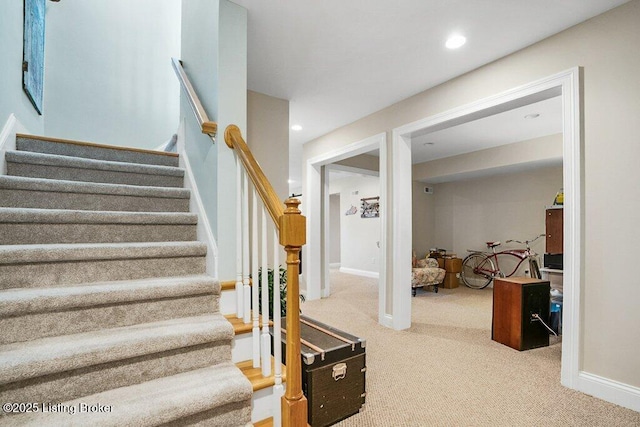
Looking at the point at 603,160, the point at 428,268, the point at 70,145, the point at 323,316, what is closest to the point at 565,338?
the point at 603,160

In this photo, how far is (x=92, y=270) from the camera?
Answer: 162cm

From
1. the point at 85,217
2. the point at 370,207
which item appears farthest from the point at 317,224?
the point at 85,217

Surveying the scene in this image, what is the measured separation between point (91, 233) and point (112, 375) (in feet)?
3.00

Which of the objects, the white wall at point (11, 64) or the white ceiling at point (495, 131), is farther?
the white ceiling at point (495, 131)

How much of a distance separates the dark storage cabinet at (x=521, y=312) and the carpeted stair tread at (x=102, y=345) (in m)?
2.57

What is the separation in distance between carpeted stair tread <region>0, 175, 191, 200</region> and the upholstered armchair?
3.91 m

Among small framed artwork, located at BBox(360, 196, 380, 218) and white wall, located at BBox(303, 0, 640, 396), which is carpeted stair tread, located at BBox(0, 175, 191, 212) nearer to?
white wall, located at BBox(303, 0, 640, 396)

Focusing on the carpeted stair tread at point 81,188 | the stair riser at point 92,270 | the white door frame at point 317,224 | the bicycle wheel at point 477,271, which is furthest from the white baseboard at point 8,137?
the bicycle wheel at point 477,271

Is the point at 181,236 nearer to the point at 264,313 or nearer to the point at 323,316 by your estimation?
the point at 264,313

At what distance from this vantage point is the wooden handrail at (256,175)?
1.33m

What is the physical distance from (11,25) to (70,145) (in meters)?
0.82

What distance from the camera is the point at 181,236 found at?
82.1 inches

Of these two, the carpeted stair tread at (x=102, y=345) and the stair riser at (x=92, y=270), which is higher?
the stair riser at (x=92, y=270)

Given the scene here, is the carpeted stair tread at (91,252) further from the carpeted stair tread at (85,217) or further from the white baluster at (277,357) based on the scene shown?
the white baluster at (277,357)
